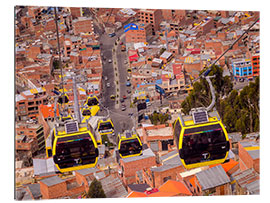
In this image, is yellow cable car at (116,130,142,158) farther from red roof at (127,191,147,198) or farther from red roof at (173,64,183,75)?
red roof at (173,64,183,75)

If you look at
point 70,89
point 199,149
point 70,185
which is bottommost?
point 70,185

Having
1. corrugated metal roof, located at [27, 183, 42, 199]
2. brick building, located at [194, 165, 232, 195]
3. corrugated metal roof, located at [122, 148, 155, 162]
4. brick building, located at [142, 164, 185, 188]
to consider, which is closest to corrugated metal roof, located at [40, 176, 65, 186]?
corrugated metal roof, located at [27, 183, 42, 199]

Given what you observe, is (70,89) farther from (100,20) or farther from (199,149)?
(199,149)

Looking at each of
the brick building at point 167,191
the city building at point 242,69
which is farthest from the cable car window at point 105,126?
the city building at point 242,69

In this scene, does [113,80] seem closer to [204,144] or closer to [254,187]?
[254,187]

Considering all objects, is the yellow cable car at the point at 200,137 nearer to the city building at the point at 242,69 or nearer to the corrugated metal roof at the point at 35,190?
the corrugated metal roof at the point at 35,190

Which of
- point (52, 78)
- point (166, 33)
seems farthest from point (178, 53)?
point (52, 78)

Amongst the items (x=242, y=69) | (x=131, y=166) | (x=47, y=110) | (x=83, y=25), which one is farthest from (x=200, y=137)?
(x=83, y=25)
